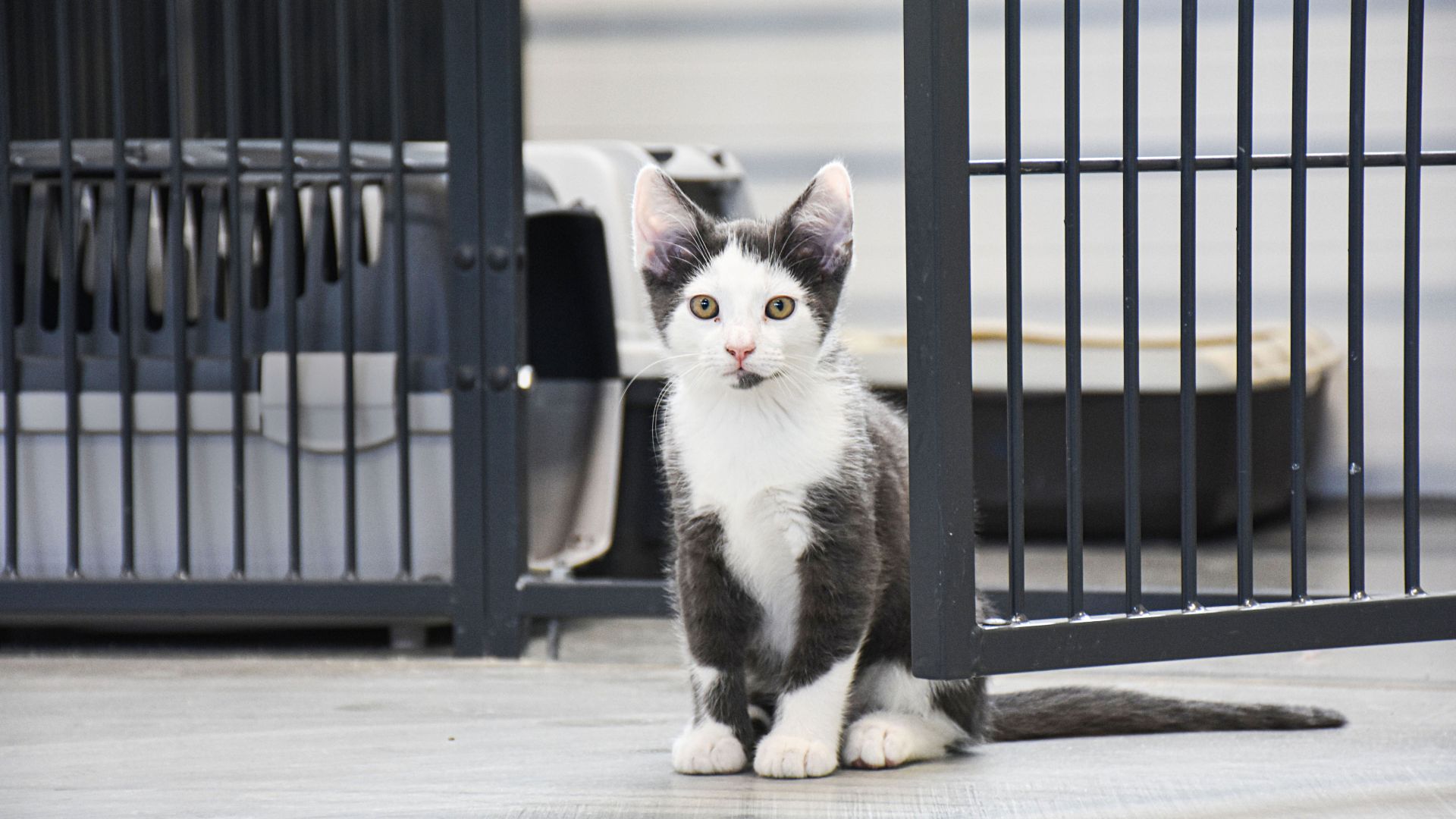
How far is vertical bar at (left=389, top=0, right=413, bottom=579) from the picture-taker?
6.00ft

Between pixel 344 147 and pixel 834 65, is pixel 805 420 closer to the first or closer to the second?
pixel 344 147

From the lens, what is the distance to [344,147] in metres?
1.83

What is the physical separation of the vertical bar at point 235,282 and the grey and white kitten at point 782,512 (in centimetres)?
80

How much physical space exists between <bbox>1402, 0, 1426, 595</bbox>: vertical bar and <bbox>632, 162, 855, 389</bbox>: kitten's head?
505 millimetres

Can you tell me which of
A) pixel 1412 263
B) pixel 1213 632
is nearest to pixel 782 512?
pixel 1213 632

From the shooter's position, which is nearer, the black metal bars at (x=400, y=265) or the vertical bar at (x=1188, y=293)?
the vertical bar at (x=1188, y=293)

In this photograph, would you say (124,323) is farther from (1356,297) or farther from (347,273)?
(1356,297)

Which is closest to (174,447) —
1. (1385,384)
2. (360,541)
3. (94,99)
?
(360,541)

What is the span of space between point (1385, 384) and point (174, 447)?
11.1ft

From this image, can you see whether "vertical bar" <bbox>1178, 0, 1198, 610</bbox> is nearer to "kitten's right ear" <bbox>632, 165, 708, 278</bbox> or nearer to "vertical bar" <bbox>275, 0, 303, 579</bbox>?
"kitten's right ear" <bbox>632, 165, 708, 278</bbox>

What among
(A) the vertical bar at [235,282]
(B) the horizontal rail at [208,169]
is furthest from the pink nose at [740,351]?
(A) the vertical bar at [235,282]

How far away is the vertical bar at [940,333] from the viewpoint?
3.57ft

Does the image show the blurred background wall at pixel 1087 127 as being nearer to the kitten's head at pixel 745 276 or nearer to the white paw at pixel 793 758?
the kitten's head at pixel 745 276

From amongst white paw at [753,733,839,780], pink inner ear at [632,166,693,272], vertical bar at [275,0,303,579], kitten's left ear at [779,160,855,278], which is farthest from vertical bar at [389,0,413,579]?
white paw at [753,733,839,780]
